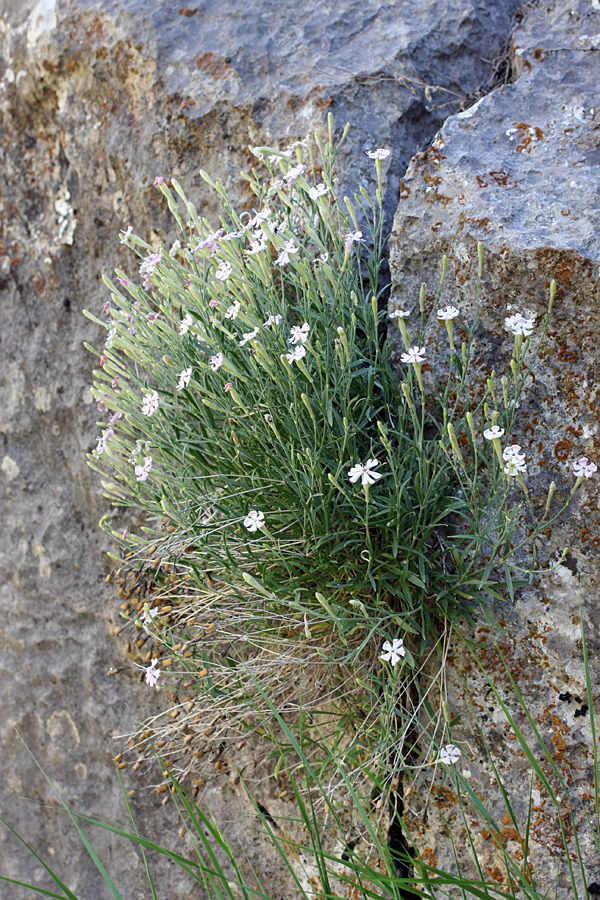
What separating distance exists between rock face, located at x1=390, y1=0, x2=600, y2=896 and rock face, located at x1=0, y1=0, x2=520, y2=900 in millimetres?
372

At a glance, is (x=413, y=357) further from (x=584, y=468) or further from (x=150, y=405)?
(x=150, y=405)

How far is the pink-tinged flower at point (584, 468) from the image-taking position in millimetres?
1722

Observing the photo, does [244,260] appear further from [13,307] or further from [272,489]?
[13,307]

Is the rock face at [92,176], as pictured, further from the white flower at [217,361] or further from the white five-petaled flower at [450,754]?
the white five-petaled flower at [450,754]

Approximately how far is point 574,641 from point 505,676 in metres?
0.20

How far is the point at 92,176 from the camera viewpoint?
9.43ft

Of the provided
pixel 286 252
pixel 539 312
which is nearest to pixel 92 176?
pixel 286 252

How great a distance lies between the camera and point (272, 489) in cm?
202

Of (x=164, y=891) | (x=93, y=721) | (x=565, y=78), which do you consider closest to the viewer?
(x=565, y=78)

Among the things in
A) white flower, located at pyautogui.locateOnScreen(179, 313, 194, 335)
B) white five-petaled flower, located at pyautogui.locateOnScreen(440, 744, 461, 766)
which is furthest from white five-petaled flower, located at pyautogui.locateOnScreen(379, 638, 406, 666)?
white flower, located at pyautogui.locateOnScreen(179, 313, 194, 335)

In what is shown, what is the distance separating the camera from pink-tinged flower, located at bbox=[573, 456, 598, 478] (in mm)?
1722

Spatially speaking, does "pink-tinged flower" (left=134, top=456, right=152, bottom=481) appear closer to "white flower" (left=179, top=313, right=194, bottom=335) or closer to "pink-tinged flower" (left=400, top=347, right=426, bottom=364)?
"white flower" (left=179, top=313, right=194, bottom=335)

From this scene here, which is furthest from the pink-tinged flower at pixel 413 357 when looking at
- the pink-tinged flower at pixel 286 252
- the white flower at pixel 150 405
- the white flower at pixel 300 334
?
the white flower at pixel 150 405

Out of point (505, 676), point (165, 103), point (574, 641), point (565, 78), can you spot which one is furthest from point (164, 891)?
point (565, 78)
